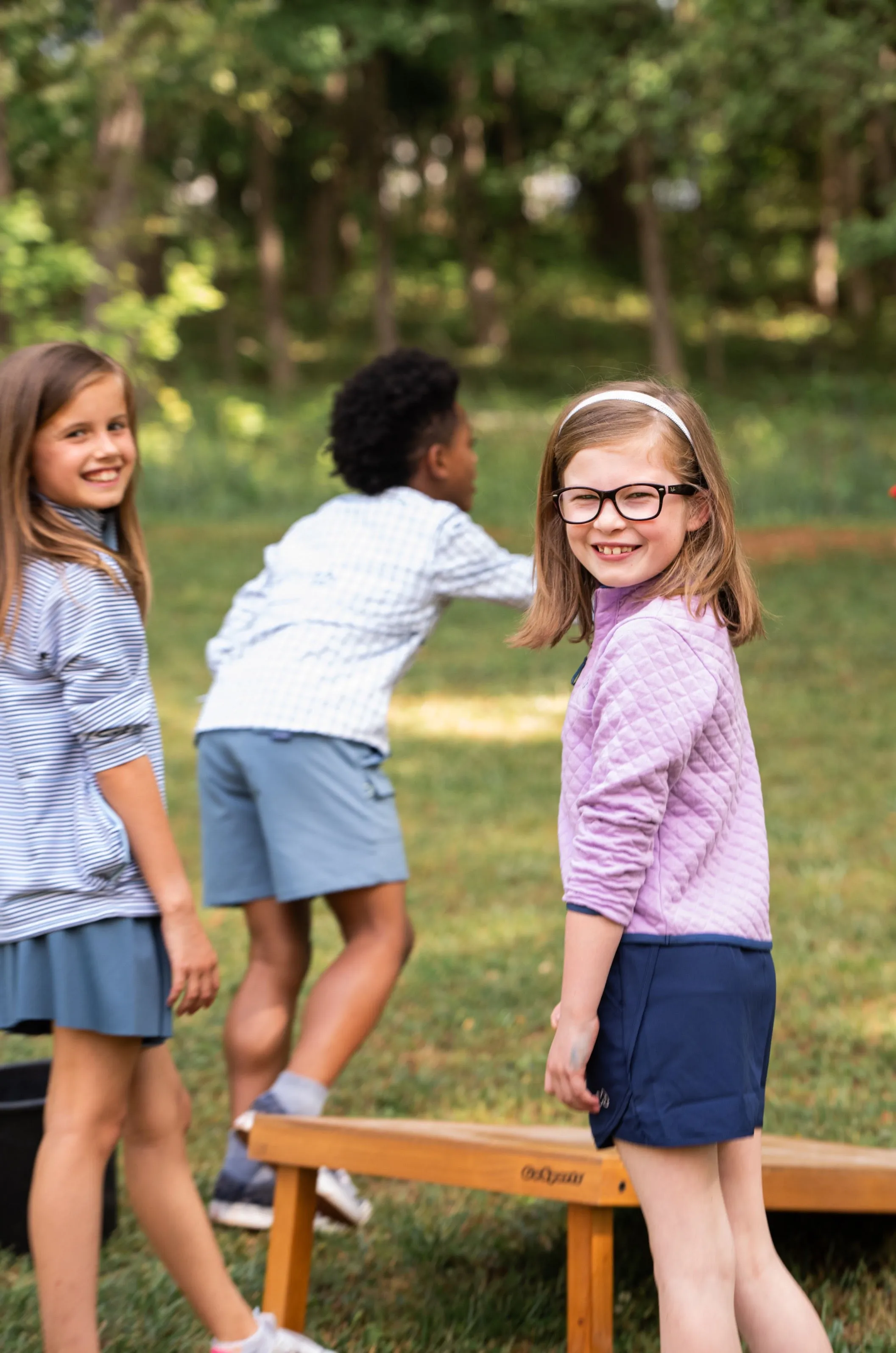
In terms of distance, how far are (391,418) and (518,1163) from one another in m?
1.72

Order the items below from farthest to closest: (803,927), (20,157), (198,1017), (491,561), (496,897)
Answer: (20,157) → (496,897) → (803,927) → (198,1017) → (491,561)

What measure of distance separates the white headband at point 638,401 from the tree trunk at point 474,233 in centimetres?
2857

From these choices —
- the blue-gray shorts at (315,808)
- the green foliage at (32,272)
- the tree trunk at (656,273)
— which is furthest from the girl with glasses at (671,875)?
the tree trunk at (656,273)

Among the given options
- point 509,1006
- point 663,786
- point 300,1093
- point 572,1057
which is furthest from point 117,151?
point 572,1057

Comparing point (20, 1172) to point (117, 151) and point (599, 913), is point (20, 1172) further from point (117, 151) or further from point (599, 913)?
point (117, 151)

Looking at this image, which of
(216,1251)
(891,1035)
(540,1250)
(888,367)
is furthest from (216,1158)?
(888,367)

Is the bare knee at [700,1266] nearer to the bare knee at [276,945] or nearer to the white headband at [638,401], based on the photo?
the white headband at [638,401]

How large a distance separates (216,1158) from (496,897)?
7.91 ft

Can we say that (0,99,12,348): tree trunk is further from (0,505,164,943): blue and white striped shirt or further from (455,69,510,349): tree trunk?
(0,505,164,943): blue and white striped shirt

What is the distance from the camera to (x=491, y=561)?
3.65 metres

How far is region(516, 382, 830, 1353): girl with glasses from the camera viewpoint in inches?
84.5

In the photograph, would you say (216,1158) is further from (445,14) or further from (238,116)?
(445,14)

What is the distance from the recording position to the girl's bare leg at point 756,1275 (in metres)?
2.24

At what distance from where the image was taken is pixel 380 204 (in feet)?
95.6
